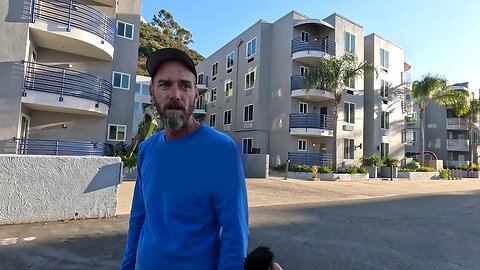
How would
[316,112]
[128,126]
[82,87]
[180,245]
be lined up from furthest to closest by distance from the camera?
1. [316,112]
2. [128,126]
3. [82,87]
4. [180,245]

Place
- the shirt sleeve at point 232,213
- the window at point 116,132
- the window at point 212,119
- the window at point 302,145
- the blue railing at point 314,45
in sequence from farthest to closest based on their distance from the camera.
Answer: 1. the window at point 212,119
2. the window at point 302,145
3. the blue railing at point 314,45
4. the window at point 116,132
5. the shirt sleeve at point 232,213

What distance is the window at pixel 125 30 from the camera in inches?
680

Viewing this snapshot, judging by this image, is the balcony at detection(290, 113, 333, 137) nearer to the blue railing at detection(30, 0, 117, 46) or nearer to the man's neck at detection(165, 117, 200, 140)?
the blue railing at detection(30, 0, 117, 46)

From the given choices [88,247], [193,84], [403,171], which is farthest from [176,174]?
[403,171]

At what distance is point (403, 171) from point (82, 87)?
25.8 metres

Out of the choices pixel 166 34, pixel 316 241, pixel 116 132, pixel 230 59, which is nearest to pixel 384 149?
pixel 230 59

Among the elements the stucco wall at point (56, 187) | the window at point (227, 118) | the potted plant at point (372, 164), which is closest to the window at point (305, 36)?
the window at point (227, 118)

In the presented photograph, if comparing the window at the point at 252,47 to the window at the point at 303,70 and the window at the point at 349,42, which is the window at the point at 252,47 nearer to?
the window at the point at 303,70

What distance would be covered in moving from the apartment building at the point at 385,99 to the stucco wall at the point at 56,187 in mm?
26265

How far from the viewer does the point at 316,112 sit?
2680 centimetres

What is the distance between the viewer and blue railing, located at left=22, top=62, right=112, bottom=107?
12281 mm

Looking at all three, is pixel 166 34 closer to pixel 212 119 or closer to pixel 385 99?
pixel 212 119

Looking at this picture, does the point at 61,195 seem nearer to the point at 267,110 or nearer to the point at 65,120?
the point at 65,120

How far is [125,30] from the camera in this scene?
17.5 metres
